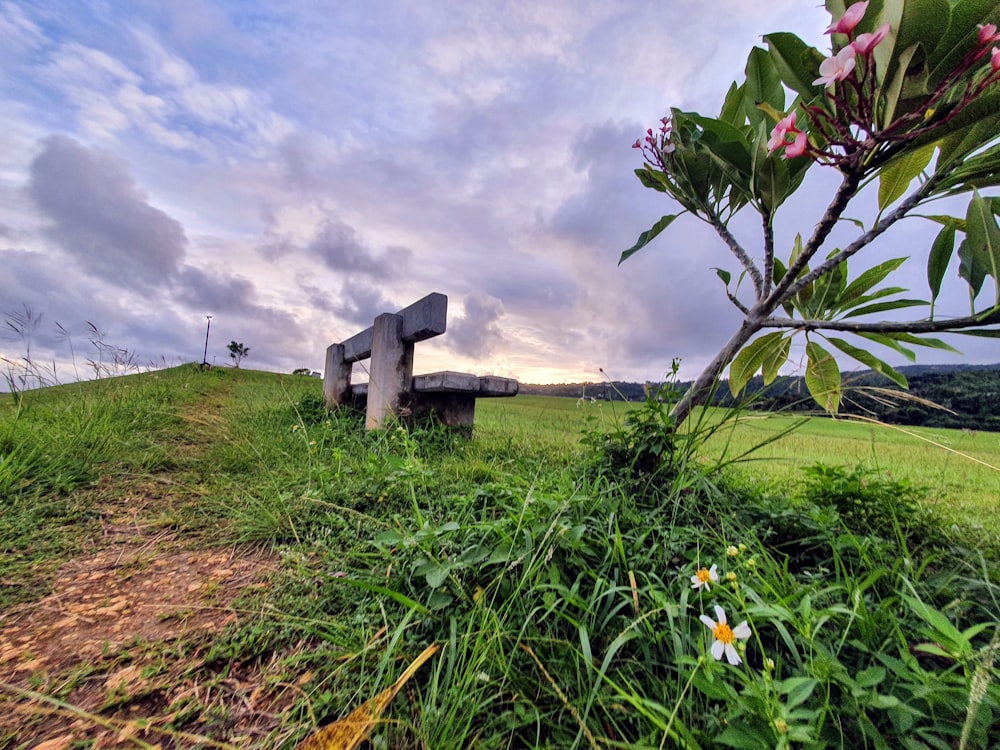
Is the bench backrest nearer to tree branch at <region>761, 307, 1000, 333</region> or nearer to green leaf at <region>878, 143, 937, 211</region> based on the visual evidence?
tree branch at <region>761, 307, 1000, 333</region>

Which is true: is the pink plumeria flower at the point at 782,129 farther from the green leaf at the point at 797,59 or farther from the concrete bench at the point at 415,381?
the concrete bench at the point at 415,381

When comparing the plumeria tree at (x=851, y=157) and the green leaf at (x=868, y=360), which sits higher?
the plumeria tree at (x=851, y=157)

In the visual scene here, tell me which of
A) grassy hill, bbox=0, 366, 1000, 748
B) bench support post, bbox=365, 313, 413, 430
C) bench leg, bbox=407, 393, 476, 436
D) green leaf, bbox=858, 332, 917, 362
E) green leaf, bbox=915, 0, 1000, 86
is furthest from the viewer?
bench leg, bbox=407, 393, 476, 436

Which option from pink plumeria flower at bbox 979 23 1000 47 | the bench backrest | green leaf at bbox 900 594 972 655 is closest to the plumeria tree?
pink plumeria flower at bbox 979 23 1000 47

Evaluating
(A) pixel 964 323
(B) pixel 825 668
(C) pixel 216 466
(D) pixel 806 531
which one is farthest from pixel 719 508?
(C) pixel 216 466

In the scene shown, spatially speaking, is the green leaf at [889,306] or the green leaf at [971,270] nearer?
the green leaf at [971,270]

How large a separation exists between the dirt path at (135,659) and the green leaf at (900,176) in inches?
100

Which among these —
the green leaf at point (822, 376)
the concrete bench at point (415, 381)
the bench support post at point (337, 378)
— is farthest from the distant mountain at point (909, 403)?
the bench support post at point (337, 378)

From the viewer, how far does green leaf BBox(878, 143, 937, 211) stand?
A: 1642mm

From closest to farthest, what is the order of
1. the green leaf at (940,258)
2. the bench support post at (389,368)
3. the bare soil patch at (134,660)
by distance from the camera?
the bare soil patch at (134,660)
the green leaf at (940,258)
the bench support post at (389,368)

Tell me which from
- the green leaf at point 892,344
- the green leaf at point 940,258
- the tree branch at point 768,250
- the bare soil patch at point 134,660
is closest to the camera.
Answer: the bare soil patch at point 134,660

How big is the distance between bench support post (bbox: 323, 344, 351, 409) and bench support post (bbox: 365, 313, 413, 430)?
151 cm

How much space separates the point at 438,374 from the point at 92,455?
2.24 meters

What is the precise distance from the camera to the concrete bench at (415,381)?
3.46 m
